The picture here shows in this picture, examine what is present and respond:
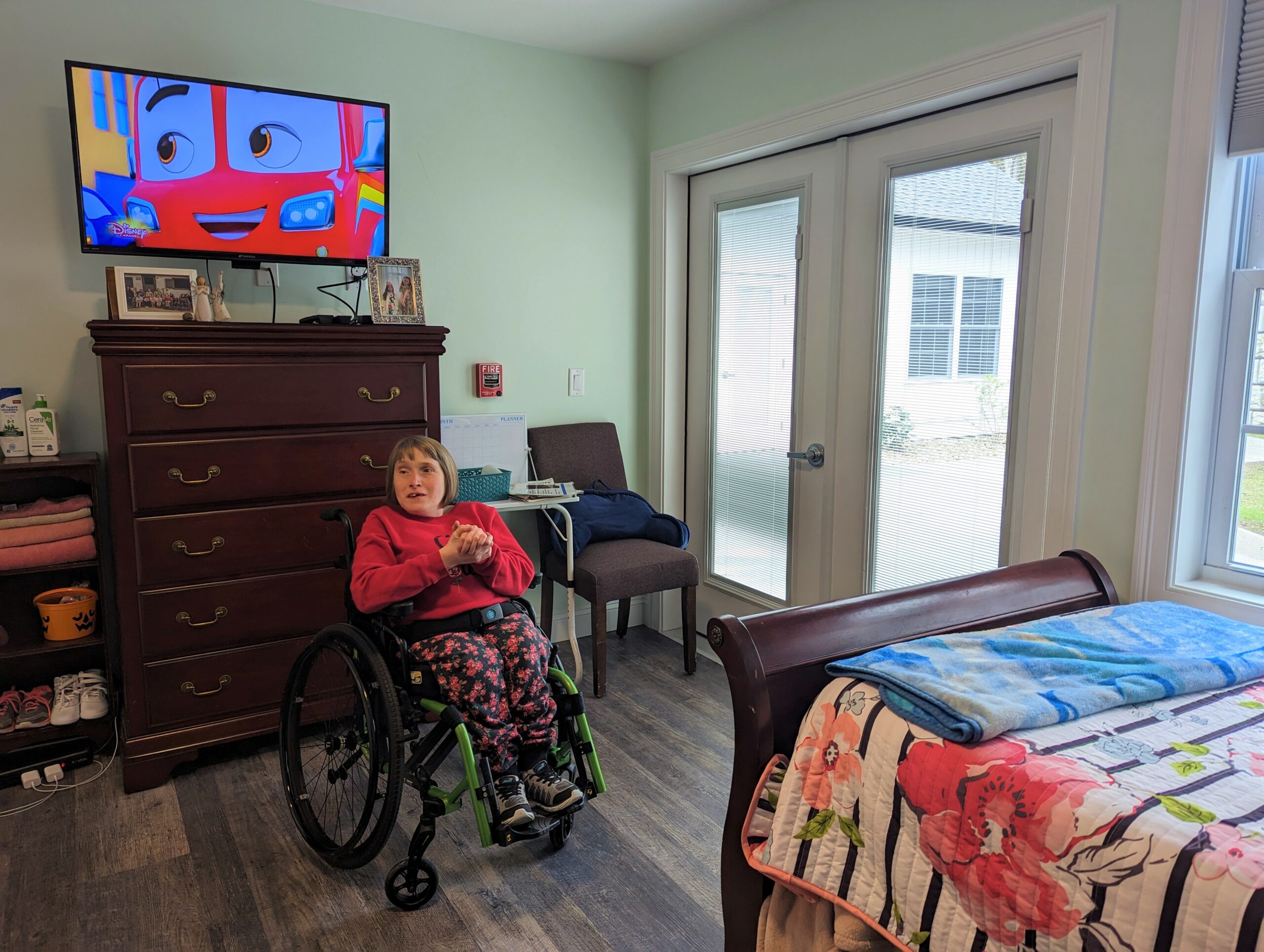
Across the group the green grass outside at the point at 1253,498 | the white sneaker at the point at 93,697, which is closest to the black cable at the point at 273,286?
the white sneaker at the point at 93,697

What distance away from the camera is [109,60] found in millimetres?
2617

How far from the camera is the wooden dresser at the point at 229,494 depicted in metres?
2.34

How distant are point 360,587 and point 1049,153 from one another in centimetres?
215

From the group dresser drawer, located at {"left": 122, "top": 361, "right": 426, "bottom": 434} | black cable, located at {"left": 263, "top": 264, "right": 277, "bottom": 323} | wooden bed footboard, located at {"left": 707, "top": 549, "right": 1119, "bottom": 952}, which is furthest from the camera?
black cable, located at {"left": 263, "top": 264, "right": 277, "bottom": 323}

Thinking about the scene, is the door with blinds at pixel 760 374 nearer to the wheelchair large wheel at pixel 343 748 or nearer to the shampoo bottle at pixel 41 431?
the wheelchair large wheel at pixel 343 748

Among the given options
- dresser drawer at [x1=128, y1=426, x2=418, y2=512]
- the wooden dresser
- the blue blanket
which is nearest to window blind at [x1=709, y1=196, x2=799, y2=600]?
the wooden dresser

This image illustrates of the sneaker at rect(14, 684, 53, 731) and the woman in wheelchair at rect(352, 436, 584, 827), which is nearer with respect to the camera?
the woman in wheelchair at rect(352, 436, 584, 827)

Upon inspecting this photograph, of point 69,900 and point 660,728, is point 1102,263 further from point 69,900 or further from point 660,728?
point 69,900

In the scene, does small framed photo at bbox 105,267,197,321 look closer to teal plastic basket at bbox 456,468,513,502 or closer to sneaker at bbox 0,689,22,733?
teal plastic basket at bbox 456,468,513,502

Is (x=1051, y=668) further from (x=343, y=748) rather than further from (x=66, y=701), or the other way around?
(x=66, y=701)

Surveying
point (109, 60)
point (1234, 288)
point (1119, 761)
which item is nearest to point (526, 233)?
point (109, 60)

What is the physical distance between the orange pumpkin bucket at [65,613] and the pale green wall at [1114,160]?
2.88m

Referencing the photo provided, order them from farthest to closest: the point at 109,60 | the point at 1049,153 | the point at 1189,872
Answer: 1. the point at 109,60
2. the point at 1049,153
3. the point at 1189,872

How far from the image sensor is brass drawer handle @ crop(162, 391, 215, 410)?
2342 mm
